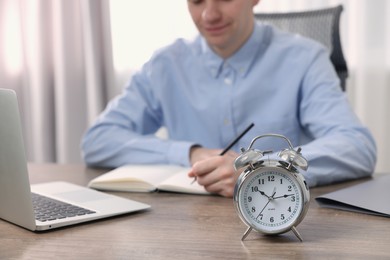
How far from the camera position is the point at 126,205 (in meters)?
1.23

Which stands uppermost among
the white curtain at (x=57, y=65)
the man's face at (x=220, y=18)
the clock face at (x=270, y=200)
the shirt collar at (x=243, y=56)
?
the man's face at (x=220, y=18)

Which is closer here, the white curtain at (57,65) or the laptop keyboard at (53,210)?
the laptop keyboard at (53,210)

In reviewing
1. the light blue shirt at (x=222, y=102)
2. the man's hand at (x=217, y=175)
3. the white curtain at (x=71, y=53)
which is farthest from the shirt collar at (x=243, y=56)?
the white curtain at (x=71, y=53)

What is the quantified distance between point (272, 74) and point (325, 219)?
890mm

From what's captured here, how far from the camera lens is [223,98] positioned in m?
1.94

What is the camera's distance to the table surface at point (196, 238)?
0.93 m

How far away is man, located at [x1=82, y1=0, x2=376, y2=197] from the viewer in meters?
1.74

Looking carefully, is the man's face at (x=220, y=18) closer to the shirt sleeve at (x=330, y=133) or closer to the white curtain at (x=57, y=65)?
the shirt sleeve at (x=330, y=133)

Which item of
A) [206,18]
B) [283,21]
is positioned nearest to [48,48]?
[283,21]

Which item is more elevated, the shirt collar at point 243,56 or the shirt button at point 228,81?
the shirt collar at point 243,56

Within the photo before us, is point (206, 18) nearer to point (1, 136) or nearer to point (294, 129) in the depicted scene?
point (294, 129)

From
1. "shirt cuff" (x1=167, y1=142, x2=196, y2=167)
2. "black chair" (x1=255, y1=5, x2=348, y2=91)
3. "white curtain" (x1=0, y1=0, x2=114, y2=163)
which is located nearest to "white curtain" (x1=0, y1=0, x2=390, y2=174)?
"white curtain" (x1=0, y1=0, x2=114, y2=163)

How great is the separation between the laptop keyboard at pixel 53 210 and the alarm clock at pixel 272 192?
0.33 metres

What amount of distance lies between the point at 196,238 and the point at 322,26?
52.1 inches
